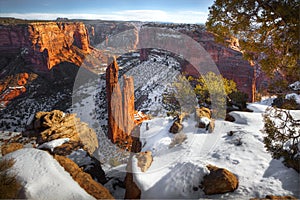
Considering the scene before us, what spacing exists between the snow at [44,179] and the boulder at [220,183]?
14.5 feet

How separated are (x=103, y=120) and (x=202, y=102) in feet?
67.9

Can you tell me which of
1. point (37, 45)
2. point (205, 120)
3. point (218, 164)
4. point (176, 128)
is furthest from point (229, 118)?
point (37, 45)

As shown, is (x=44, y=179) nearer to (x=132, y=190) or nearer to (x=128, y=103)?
(x=132, y=190)

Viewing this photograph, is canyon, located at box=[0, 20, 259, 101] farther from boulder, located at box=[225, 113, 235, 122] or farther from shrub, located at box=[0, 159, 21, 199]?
shrub, located at box=[0, 159, 21, 199]

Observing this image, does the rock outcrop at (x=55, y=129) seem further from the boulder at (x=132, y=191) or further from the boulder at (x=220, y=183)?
the boulder at (x=220, y=183)

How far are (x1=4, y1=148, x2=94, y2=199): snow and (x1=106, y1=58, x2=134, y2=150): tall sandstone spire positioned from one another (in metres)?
13.1

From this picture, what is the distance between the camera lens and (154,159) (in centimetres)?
1048

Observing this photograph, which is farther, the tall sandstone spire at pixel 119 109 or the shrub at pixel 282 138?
the tall sandstone spire at pixel 119 109

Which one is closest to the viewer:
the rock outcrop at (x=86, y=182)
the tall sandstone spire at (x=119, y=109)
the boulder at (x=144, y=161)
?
the rock outcrop at (x=86, y=182)

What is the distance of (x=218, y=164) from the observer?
29.8 ft

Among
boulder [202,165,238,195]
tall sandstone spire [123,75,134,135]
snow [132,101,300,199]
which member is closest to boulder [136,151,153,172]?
snow [132,101,300,199]

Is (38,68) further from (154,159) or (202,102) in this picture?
(154,159)

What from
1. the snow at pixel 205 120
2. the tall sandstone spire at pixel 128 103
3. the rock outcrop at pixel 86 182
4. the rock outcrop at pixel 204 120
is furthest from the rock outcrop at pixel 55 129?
the snow at pixel 205 120

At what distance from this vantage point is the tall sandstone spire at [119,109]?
21.2 meters
